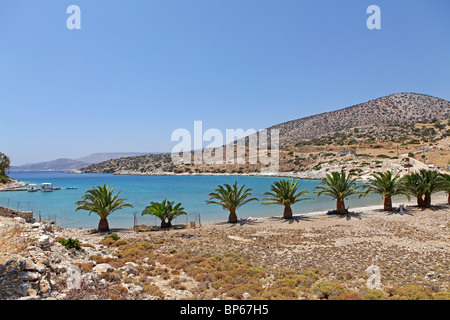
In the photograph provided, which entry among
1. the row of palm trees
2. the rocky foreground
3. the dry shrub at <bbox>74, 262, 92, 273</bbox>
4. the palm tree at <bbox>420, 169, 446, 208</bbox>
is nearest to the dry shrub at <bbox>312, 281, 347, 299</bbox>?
the rocky foreground

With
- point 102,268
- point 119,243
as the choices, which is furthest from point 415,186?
point 102,268

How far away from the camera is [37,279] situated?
5879mm

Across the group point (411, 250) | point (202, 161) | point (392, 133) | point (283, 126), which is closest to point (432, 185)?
point (411, 250)

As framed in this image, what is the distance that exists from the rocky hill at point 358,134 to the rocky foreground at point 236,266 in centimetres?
5813

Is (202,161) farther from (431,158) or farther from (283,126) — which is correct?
(431,158)

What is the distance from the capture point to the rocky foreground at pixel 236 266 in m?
6.34

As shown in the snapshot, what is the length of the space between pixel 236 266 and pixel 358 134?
353 ft

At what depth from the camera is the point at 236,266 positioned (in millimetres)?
9016

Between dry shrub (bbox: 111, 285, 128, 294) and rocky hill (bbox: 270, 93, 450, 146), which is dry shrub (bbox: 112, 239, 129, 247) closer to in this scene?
dry shrub (bbox: 111, 285, 128, 294)

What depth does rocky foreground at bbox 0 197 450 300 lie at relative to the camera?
6344 millimetres

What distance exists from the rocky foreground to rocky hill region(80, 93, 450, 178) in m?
58.1

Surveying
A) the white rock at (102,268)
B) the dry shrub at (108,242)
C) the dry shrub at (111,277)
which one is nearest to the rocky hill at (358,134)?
the dry shrub at (108,242)

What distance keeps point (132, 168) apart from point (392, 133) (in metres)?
132
